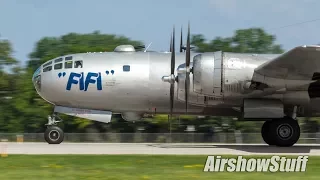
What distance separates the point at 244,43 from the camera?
232 ft

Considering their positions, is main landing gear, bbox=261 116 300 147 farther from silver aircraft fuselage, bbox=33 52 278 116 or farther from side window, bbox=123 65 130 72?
side window, bbox=123 65 130 72

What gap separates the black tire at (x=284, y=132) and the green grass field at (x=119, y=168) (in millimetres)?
4676

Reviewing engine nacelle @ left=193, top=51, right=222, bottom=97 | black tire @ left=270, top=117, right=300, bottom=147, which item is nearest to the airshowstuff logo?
engine nacelle @ left=193, top=51, right=222, bottom=97

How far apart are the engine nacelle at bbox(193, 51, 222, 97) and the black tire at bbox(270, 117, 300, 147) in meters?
2.85

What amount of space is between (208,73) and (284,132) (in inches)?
159

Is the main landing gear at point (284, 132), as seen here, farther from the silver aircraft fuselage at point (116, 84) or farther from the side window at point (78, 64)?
the side window at point (78, 64)

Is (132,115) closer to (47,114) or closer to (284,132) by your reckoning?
(284,132)

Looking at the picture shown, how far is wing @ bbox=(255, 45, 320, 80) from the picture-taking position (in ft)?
73.5

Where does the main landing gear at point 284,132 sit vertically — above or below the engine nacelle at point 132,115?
below

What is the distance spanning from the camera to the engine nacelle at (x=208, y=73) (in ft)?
80.0

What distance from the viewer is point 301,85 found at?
2489 centimetres

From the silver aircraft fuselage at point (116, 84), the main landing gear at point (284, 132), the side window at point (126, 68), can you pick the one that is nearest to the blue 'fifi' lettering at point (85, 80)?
the silver aircraft fuselage at point (116, 84)

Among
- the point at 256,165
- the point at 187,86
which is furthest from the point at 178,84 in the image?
the point at 256,165

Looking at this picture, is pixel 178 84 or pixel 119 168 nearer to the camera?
pixel 119 168
